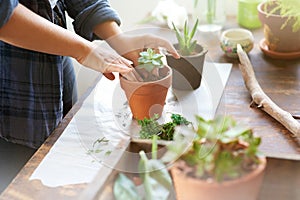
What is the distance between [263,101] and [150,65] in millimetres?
269

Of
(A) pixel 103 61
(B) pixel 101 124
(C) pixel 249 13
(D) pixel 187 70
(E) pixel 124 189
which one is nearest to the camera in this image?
(E) pixel 124 189

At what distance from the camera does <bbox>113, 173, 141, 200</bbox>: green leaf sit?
761 millimetres

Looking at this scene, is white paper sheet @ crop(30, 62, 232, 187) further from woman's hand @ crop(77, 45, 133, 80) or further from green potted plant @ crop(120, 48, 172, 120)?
woman's hand @ crop(77, 45, 133, 80)

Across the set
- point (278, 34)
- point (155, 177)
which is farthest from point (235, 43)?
point (155, 177)

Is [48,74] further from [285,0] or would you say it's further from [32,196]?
[285,0]

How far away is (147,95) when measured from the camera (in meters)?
1.12

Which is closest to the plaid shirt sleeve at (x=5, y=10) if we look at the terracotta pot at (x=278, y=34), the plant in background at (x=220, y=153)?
the plant in background at (x=220, y=153)

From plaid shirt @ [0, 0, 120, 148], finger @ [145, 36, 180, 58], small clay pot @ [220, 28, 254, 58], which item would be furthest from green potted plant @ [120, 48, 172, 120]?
small clay pot @ [220, 28, 254, 58]

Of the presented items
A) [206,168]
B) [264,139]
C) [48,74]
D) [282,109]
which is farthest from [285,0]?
[206,168]

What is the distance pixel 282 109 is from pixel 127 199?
1.78 ft

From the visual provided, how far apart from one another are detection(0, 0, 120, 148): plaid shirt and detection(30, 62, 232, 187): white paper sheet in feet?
0.31

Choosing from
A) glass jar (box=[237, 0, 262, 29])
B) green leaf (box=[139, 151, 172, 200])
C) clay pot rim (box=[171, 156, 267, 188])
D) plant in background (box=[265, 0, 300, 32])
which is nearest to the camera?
clay pot rim (box=[171, 156, 267, 188])

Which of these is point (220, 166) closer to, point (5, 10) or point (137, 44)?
point (5, 10)

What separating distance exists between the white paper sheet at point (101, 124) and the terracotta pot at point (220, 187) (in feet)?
0.62
